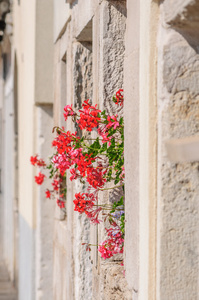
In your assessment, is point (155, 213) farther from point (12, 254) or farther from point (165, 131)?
point (12, 254)

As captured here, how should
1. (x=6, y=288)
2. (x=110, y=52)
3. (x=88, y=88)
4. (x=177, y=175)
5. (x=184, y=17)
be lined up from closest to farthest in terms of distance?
1. (x=184, y=17)
2. (x=177, y=175)
3. (x=110, y=52)
4. (x=88, y=88)
5. (x=6, y=288)

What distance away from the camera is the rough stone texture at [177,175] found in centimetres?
246

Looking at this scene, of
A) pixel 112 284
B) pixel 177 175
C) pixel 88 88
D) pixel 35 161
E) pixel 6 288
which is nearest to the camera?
pixel 177 175

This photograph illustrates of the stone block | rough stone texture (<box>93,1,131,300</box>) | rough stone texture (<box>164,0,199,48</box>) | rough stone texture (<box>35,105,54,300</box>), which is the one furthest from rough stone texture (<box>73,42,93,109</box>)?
the stone block

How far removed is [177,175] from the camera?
8.09 ft

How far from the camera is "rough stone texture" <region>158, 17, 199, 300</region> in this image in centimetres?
246

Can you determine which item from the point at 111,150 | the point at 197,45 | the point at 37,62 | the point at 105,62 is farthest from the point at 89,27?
the point at 37,62

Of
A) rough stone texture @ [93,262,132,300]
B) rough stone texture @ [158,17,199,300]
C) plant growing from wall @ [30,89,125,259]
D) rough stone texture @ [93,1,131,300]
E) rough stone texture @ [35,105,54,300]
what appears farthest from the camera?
rough stone texture @ [35,105,54,300]

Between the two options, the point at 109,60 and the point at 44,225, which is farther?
the point at 44,225

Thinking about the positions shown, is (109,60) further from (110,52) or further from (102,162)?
(102,162)

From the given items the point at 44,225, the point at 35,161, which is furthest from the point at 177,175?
the point at 44,225

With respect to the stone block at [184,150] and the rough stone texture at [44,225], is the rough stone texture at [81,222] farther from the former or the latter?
the stone block at [184,150]

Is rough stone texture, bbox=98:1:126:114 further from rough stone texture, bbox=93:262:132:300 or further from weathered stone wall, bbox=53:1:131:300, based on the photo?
rough stone texture, bbox=93:262:132:300

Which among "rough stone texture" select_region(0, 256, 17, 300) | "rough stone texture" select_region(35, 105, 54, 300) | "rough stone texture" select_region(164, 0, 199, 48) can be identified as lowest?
"rough stone texture" select_region(0, 256, 17, 300)
